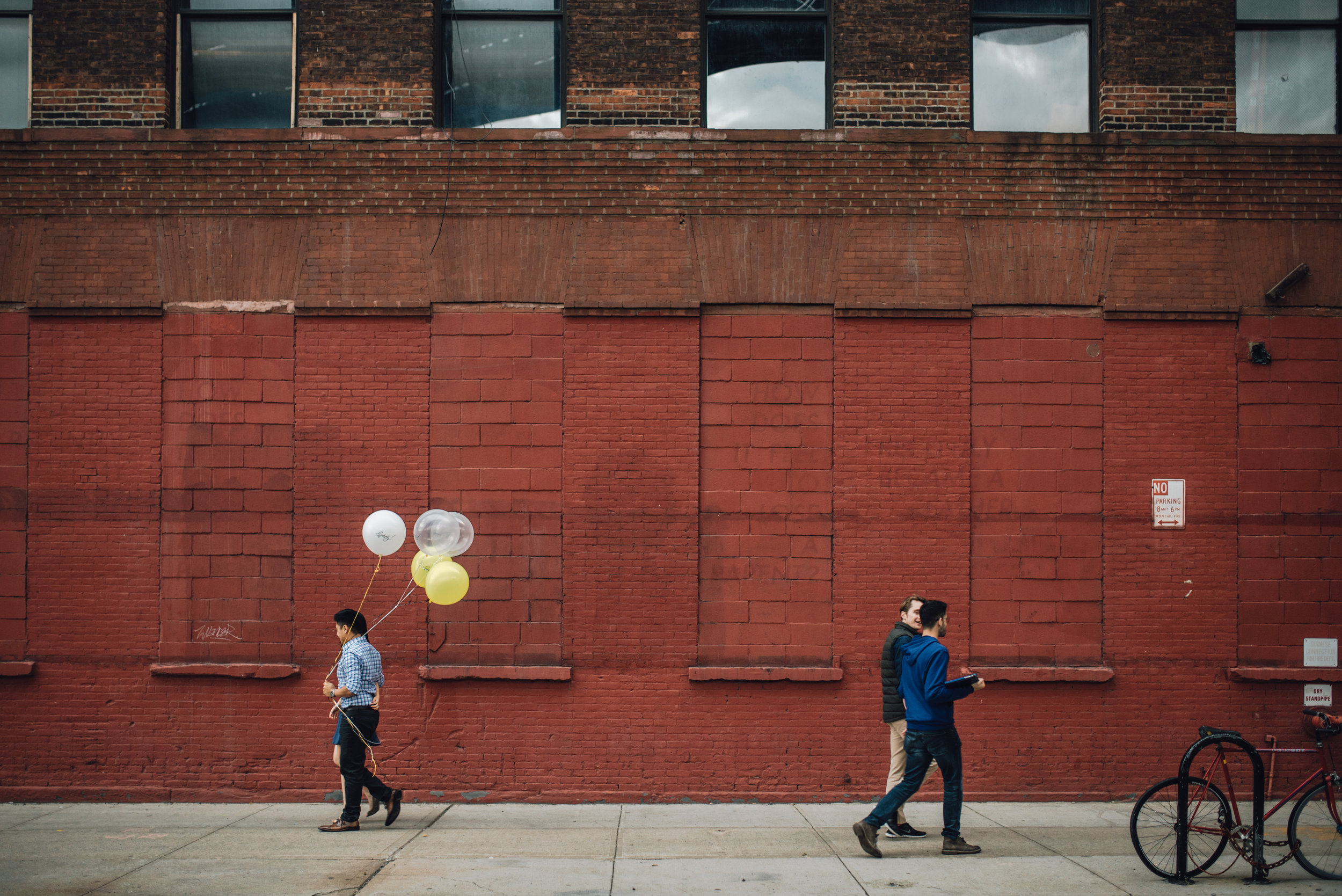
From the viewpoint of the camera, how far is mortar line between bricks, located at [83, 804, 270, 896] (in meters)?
6.03

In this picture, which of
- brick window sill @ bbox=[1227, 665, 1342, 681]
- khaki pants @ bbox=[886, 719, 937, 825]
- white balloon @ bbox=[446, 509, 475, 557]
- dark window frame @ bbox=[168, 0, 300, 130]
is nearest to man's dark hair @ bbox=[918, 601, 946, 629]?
khaki pants @ bbox=[886, 719, 937, 825]

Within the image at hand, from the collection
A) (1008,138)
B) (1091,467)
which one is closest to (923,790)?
(1091,467)

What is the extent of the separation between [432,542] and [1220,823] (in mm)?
5842

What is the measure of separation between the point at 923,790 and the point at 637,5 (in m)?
7.60

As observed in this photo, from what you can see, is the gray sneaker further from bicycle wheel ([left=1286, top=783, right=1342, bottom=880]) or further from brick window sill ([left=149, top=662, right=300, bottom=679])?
brick window sill ([left=149, top=662, right=300, bottom=679])

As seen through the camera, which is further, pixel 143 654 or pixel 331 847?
pixel 143 654

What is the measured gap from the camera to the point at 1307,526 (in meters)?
8.62

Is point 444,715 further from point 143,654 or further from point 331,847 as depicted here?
point 143,654

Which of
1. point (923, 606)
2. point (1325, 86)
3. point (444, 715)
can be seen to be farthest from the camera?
point (1325, 86)

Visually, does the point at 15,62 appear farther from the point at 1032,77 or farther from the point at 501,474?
the point at 1032,77

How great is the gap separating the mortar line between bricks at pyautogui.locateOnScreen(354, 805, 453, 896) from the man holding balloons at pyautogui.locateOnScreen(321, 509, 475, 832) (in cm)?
26

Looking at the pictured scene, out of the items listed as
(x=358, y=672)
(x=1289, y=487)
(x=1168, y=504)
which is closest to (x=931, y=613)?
(x=1168, y=504)

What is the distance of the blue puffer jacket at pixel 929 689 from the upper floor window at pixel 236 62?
7427 millimetres

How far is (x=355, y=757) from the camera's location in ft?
23.5
